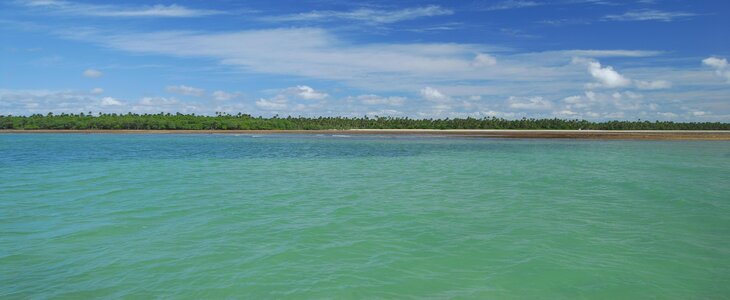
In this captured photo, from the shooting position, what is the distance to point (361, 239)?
34.2 feet

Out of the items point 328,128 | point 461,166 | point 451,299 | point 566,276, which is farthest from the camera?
point 328,128

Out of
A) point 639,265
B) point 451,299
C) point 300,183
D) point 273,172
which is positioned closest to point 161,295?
point 451,299

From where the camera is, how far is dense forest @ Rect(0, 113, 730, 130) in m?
111

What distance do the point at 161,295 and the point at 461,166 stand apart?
22.8m

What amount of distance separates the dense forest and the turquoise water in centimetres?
9633

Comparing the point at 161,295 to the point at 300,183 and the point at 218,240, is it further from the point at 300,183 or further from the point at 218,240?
the point at 300,183

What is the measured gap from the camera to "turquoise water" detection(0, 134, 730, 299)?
7.64m

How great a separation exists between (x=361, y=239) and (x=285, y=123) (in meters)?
116

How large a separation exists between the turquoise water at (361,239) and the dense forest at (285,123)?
96334mm

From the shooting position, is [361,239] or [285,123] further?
[285,123]

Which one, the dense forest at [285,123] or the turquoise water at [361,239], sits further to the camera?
the dense forest at [285,123]

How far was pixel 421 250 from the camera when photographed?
9547mm

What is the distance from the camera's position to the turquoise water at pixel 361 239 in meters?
7.64

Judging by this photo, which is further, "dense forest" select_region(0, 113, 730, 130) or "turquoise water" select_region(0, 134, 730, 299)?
"dense forest" select_region(0, 113, 730, 130)
